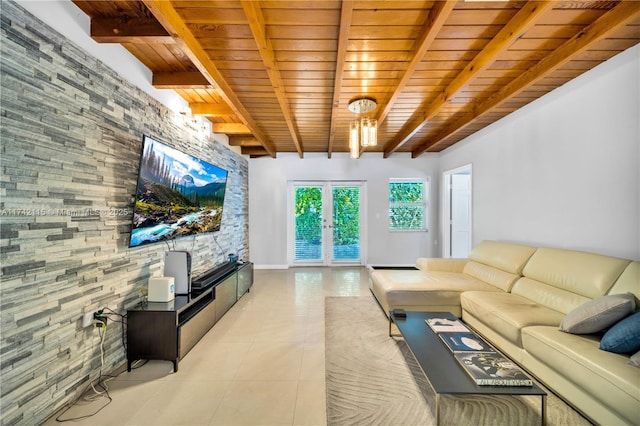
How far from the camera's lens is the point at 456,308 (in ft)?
9.52

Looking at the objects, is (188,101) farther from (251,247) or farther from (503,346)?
(503,346)

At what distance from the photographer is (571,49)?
202cm

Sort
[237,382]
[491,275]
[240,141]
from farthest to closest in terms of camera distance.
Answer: [240,141] < [491,275] < [237,382]

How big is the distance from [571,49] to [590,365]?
224 cm

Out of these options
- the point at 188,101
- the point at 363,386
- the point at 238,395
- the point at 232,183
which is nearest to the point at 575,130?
the point at 363,386

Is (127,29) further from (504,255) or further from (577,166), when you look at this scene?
(504,255)

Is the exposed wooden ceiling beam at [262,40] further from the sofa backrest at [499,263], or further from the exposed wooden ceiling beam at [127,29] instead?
the sofa backrest at [499,263]

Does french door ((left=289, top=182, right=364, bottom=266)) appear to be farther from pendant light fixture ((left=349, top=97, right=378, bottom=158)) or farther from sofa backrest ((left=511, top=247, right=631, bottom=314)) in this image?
sofa backrest ((left=511, top=247, right=631, bottom=314))

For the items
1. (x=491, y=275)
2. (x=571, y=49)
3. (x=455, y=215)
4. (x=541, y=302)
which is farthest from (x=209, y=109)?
(x=455, y=215)

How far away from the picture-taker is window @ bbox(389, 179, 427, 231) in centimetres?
588

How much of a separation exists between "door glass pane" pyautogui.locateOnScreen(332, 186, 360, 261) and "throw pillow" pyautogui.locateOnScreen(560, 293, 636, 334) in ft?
13.8

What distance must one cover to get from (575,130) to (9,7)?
437 centimetres

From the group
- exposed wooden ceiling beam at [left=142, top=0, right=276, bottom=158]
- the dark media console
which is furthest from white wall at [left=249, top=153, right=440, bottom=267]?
the dark media console

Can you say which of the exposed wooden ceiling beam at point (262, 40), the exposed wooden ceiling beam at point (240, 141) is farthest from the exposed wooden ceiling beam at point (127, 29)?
the exposed wooden ceiling beam at point (240, 141)
